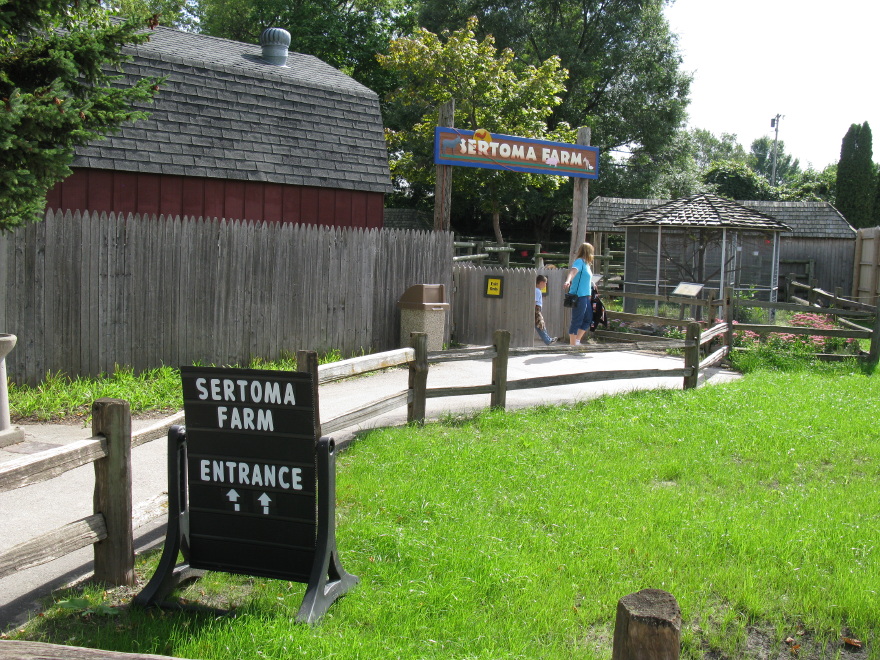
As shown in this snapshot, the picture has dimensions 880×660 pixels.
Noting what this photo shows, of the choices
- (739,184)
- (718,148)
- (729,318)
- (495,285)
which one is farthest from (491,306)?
(718,148)

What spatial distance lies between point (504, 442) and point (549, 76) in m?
21.6

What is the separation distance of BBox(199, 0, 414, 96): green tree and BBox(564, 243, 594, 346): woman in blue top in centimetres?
2817

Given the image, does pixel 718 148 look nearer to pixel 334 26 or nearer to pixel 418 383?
pixel 334 26

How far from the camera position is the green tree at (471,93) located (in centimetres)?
2647

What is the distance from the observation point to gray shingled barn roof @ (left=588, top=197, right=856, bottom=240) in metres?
30.5

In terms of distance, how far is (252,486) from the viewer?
449 cm

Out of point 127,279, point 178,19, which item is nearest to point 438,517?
point 127,279

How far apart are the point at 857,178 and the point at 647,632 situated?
42204 millimetres

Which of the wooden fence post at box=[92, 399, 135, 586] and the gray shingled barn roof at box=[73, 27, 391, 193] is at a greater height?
the gray shingled barn roof at box=[73, 27, 391, 193]

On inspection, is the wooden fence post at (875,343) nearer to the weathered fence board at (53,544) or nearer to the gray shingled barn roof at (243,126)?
the gray shingled barn roof at (243,126)

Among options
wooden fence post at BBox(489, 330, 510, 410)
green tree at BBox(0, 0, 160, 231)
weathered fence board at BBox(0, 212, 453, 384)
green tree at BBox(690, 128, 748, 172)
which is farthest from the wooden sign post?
green tree at BBox(690, 128, 748, 172)

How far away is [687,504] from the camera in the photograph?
625cm

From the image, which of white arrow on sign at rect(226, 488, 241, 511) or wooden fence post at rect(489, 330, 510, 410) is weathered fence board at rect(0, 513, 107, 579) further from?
wooden fence post at rect(489, 330, 510, 410)

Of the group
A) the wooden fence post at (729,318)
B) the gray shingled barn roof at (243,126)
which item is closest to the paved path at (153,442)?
the wooden fence post at (729,318)
